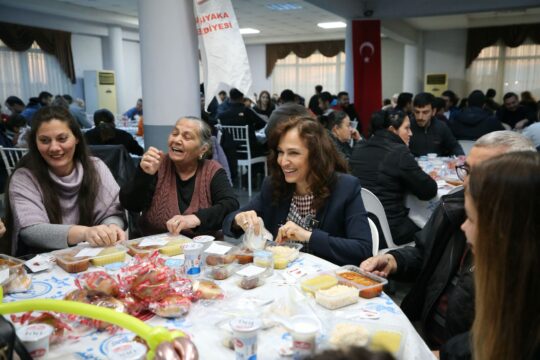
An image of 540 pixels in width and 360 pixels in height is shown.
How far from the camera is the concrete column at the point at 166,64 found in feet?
10.5

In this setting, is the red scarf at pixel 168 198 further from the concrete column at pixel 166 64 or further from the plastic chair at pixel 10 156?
the plastic chair at pixel 10 156

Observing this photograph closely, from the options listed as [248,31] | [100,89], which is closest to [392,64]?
[248,31]

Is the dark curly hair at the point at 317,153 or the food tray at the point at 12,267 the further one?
the dark curly hair at the point at 317,153

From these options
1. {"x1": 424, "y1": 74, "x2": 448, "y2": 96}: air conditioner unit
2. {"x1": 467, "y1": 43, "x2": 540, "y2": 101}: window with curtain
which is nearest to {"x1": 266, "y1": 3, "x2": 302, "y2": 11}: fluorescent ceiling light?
{"x1": 424, "y1": 74, "x2": 448, "y2": 96}: air conditioner unit

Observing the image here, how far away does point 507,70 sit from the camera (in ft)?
44.0

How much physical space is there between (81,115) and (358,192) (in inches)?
322

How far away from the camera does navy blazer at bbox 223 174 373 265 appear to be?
77.2 inches

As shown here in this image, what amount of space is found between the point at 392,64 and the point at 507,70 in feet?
11.7

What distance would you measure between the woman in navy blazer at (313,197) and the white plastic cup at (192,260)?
1.11 ft

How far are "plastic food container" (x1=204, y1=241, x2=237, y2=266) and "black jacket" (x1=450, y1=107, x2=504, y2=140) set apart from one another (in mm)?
5759

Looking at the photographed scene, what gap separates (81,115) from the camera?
900 centimetres

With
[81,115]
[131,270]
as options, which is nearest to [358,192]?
[131,270]

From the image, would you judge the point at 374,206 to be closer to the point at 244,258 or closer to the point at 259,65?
the point at 244,258

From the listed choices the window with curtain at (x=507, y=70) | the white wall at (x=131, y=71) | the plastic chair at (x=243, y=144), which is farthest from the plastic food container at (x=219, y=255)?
the window with curtain at (x=507, y=70)
